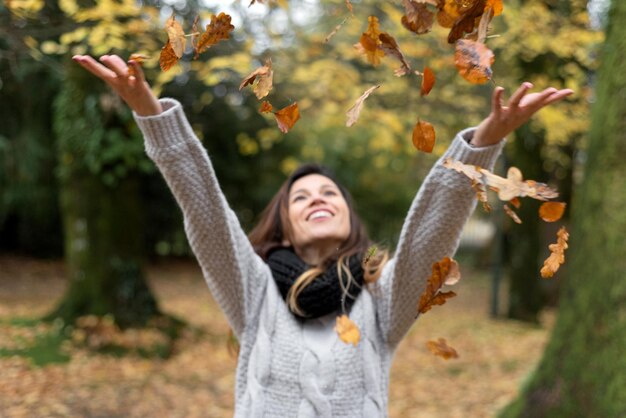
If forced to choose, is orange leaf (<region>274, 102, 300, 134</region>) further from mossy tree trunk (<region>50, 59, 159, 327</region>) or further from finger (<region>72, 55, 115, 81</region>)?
mossy tree trunk (<region>50, 59, 159, 327</region>)

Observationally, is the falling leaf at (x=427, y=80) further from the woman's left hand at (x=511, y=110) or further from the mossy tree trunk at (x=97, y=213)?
the mossy tree trunk at (x=97, y=213)

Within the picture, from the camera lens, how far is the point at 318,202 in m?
2.18

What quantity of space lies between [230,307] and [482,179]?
100cm

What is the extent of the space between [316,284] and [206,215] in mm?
407

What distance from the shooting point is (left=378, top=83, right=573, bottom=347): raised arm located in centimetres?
155

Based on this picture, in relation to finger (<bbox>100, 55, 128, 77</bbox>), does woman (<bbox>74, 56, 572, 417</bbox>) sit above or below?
below

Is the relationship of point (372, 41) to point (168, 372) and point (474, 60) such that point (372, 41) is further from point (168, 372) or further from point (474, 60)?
point (168, 372)

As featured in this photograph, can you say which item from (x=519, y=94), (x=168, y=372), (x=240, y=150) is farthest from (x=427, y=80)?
(x=240, y=150)

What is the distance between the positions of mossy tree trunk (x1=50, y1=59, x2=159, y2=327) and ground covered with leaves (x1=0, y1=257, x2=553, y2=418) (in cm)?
28

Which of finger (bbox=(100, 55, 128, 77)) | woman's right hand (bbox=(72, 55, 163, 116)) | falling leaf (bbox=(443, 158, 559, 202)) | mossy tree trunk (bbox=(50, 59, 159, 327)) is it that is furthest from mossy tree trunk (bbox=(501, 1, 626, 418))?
mossy tree trunk (bbox=(50, 59, 159, 327))

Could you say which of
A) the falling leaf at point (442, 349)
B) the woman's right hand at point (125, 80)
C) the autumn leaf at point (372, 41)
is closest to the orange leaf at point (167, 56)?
→ the woman's right hand at point (125, 80)

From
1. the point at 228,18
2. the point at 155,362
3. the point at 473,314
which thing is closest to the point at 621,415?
the point at 228,18

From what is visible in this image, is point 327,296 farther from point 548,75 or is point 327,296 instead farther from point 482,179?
point 548,75

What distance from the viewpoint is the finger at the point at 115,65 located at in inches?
61.4
